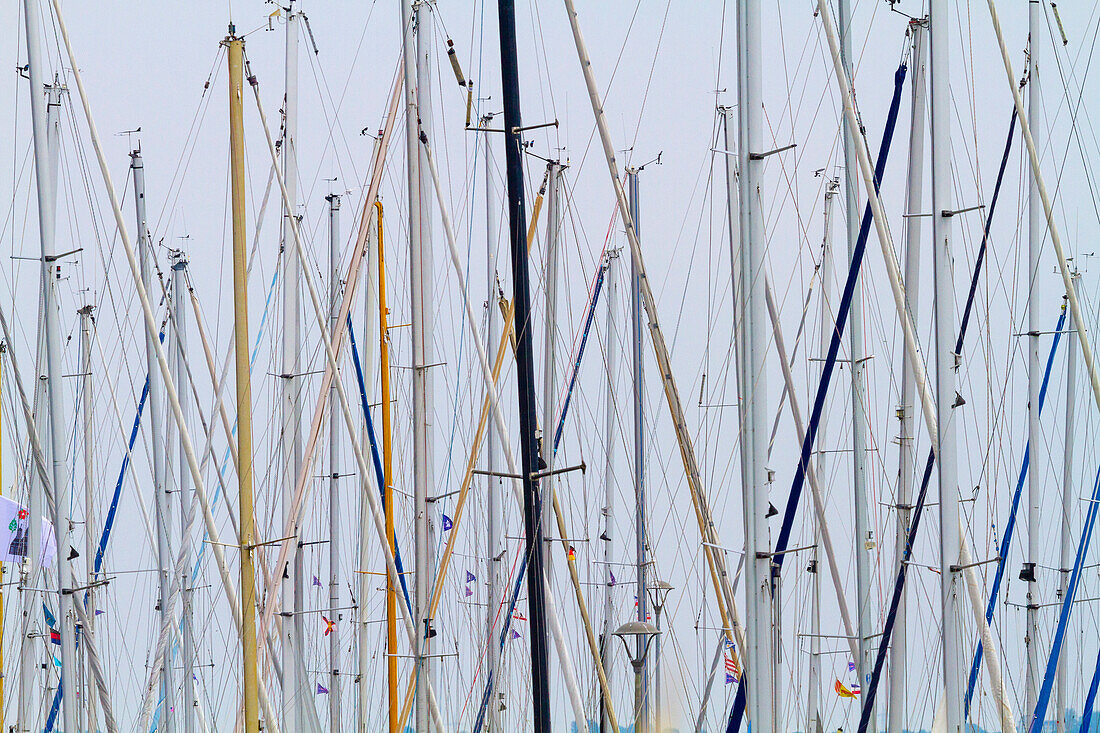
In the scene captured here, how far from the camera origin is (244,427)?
394 inches

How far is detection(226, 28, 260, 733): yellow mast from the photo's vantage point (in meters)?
9.95

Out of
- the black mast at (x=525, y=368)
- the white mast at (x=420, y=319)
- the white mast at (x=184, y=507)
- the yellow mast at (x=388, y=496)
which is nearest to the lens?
the black mast at (x=525, y=368)

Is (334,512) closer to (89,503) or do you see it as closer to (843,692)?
(89,503)

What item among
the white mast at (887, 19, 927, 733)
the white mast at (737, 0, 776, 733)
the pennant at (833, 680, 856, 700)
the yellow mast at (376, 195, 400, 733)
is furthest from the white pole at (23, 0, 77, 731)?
the pennant at (833, 680, 856, 700)

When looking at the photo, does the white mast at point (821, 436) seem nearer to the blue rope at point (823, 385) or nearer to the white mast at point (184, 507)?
the blue rope at point (823, 385)

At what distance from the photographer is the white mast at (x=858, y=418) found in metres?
10.8

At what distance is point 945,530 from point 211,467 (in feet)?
32.8

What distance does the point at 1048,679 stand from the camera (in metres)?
11.4

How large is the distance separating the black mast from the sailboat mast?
7.42 meters

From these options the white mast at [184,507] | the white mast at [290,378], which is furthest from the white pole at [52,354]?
the white mast at [184,507]

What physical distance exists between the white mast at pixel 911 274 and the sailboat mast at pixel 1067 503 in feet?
15.8

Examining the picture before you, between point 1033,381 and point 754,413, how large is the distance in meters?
6.33

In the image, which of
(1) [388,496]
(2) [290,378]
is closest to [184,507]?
(2) [290,378]

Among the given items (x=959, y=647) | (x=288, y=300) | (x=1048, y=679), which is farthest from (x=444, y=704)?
(x=959, y=647)
